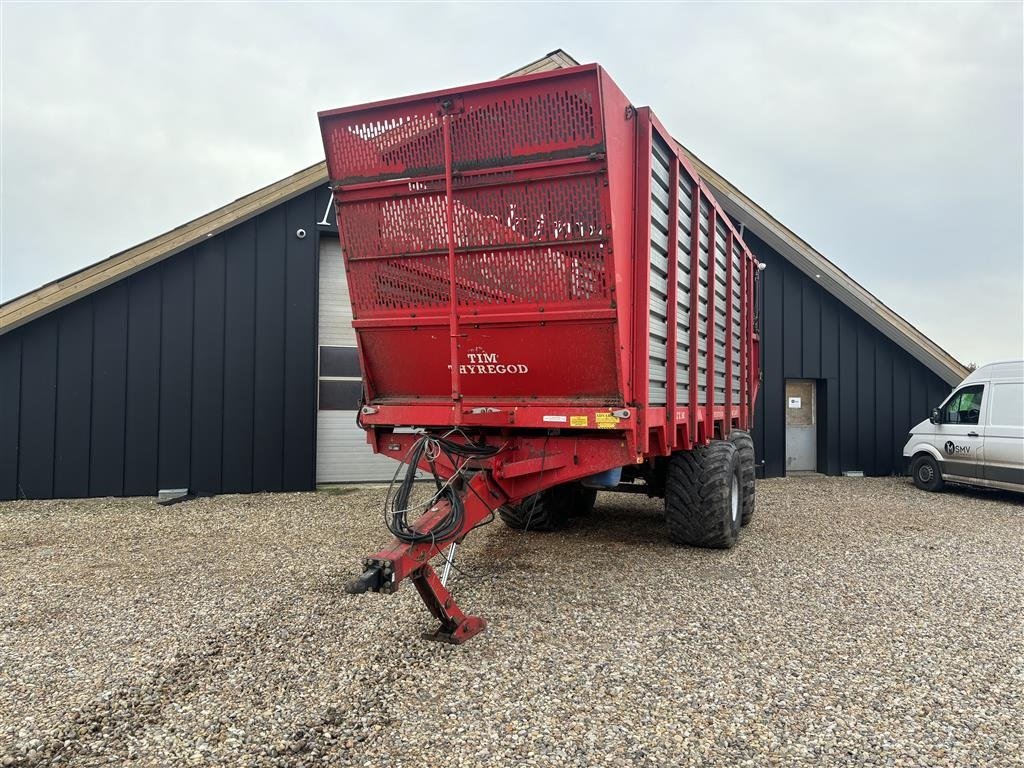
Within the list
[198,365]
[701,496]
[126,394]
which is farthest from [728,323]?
[126,394]

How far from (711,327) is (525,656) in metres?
3.70

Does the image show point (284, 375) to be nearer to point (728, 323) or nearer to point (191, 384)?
point (191, 384)

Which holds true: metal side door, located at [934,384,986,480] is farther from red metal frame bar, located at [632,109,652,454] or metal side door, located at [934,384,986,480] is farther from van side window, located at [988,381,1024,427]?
red metal frame bar, located at [632,109,652,454]

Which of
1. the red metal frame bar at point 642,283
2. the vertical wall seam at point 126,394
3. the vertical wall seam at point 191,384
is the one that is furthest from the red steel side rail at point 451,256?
the vertical wall seam at point 126,394

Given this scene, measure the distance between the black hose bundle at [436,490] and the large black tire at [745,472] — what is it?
11.9 feet

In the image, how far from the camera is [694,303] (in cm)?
541

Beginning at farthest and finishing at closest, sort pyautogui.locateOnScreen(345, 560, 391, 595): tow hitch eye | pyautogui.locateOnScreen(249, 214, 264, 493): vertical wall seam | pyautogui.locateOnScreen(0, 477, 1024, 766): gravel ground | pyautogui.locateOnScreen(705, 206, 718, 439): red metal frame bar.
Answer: pyautogui.locateOnScreen(249, 214, 264, 493): vertical wall seam, pyautogui.locateOnScreen(705, 206, 718, 439): red metal frame bar, pyautogui.locateOnScreen(345, 560, 391, 595): tow hitch eye, pyautogui.locateOnScreen(0, 477, 1024, 766): gravel ground

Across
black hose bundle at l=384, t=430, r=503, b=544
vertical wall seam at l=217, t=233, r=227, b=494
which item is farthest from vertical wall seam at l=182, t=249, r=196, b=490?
black hose bundle at l=384, t=430, r=503, b=544

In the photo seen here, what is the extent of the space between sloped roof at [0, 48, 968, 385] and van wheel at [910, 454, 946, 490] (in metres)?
2.84

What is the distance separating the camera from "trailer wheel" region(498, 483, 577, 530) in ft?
21.8

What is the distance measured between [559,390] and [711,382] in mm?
2277

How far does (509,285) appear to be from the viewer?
4305mm

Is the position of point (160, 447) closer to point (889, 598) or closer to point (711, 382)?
point (711, 382)

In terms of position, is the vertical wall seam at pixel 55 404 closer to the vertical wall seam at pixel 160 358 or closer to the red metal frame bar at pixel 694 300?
the vertical wall seam at pixel 160 358
